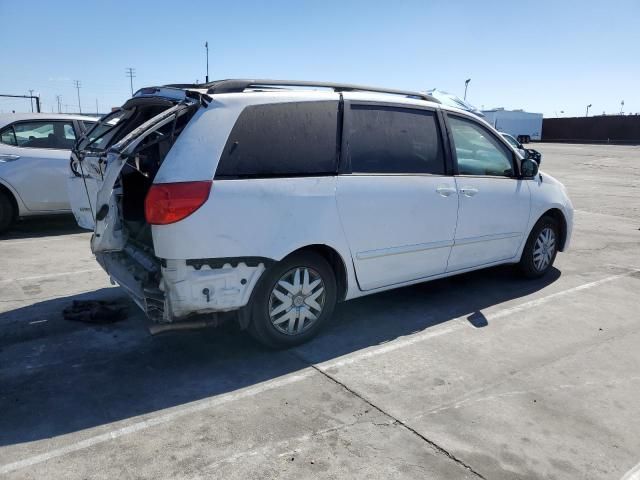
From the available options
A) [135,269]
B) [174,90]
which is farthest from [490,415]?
[174,90]

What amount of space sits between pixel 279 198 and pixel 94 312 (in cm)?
205

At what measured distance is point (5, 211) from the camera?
296 inches

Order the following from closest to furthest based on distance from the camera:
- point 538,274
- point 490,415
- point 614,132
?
1. point 490,415
2. point 538,274
3. point 614,132

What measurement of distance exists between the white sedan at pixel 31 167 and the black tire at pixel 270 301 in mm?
5076

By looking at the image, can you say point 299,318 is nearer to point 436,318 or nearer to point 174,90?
point 436,318

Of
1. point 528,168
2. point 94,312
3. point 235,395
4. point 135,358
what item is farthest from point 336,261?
point 528,168

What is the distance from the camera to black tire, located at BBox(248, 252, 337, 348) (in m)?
3.76

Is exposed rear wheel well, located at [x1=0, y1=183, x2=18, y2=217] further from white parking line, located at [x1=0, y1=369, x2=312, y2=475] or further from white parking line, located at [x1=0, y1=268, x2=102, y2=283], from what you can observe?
white parking line, located at [x1=0, y1=369, x2=312, y2=475]

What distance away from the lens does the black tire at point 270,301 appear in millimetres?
3756

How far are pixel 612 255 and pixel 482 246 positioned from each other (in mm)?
3343

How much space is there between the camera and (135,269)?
155 inches

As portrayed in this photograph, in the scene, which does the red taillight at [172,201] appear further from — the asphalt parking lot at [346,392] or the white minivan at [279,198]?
the asphalt parking lot at [346,392]

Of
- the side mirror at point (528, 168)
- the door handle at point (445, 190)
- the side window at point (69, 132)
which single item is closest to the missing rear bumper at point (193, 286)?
the door handle at point (445, 190)


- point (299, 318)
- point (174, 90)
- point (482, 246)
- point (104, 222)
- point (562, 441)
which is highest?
point (174, 90)
